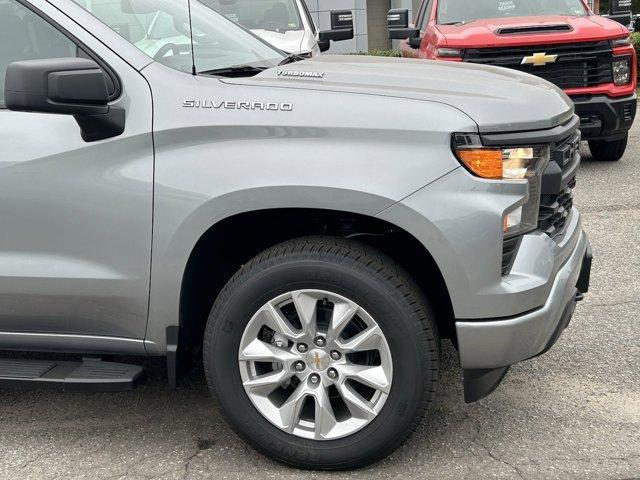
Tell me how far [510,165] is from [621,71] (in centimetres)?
568

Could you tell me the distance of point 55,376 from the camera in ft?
10.4

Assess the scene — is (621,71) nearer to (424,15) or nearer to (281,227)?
(424,15)

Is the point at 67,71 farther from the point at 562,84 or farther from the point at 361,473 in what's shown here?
the point at 562,84

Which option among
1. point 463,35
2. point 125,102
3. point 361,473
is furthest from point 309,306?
point 463,35

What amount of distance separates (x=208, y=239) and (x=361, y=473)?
1.04m

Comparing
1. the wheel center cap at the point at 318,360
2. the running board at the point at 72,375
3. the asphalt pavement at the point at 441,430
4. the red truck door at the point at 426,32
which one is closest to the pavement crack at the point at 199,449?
the asphalt pavement at the point at 441,430

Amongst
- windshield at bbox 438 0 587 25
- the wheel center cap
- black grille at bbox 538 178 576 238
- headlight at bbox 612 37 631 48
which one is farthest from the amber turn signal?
windshield at bbox 438 0 587 25

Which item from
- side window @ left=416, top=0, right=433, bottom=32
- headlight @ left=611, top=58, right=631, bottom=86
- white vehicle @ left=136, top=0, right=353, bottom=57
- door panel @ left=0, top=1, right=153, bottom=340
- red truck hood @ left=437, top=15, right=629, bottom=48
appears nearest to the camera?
door panel @ left=0, top=1, right=153, bottom=340

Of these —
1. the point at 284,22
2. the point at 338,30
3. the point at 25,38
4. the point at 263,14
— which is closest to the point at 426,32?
the point at 338,30

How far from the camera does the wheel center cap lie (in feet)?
9.82

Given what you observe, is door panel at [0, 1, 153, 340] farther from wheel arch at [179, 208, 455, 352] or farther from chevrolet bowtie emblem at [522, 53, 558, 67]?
chevrolet bowtie emblem at [522, 53, 558, 67]

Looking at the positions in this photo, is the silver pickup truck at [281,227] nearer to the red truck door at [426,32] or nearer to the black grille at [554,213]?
the black grille at [554,213]

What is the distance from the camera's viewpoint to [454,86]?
10.1ft

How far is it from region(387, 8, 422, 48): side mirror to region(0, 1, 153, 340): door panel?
6.01m
